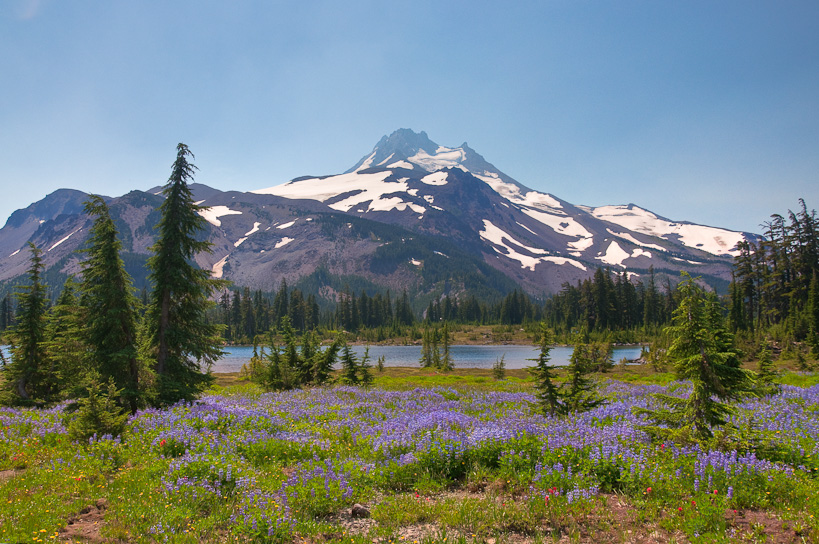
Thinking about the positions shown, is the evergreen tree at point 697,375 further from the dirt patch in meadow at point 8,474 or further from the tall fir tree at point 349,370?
the tall fir tree at point 349,370

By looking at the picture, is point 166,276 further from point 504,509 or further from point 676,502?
point 676,502

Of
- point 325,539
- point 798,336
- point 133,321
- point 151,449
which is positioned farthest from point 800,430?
point 798,336

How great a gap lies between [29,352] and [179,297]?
30.1 feet

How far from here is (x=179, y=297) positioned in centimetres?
1884

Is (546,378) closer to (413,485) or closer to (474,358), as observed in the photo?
(413,485)

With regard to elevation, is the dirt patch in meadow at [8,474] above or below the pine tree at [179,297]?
below

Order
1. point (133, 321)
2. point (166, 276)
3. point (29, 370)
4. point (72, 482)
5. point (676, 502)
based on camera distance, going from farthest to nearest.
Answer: point (29, 370)
point (166, 276)
point (133, 321)
point (72, 482)
point (676, 502)

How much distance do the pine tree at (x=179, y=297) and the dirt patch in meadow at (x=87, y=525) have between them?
1036 cm

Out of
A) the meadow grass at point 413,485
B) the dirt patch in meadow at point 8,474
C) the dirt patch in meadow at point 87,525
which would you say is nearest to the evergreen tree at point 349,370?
the meadow grass at point 413,485

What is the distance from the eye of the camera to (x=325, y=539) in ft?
21.5

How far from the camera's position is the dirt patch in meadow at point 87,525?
6430 mm

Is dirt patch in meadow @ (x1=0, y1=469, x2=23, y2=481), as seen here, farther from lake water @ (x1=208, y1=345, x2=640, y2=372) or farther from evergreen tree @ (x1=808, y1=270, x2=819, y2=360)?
evergreen tree @ (x1=808, y1=270, x2=819, y2=360)

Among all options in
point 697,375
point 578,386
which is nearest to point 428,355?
point 578,386

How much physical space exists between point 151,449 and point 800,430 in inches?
593
